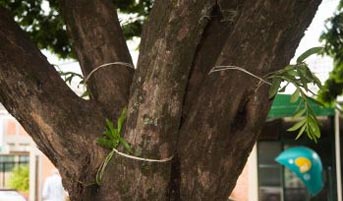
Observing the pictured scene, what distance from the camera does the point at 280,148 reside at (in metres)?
15.3

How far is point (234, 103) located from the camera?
2.76 metres

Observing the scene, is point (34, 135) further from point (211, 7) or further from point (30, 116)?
point (211, 7)

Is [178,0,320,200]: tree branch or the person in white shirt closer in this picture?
[178,0,320,200]: tree branch

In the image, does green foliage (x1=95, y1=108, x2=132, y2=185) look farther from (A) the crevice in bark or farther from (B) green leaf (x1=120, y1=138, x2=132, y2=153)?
(A) the crevice in bark

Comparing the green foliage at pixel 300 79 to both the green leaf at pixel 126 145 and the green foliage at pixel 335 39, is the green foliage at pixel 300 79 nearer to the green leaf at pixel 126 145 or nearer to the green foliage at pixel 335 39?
the green leaf at pixel 126 145

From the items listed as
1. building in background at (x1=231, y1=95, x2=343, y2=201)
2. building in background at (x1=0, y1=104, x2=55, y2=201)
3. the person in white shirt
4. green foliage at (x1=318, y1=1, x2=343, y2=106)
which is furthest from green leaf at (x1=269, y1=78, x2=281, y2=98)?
building in background at (x1=0, y1=104, x2=55, y2=201)

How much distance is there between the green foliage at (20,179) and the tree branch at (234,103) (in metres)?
22.4

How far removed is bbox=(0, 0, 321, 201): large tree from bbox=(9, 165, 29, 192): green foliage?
22247 mm

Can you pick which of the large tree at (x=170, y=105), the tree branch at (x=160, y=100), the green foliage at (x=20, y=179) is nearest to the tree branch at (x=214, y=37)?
the large tree at (x=170, y=105)

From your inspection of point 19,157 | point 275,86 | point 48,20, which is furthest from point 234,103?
point 19,157

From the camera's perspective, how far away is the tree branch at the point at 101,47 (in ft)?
Result: 9.85

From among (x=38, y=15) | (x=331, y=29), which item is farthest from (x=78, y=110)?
(x=331, y=29)

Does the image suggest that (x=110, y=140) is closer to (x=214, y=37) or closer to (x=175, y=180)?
(x=175, y=180)

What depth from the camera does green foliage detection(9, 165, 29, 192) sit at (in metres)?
24.9
